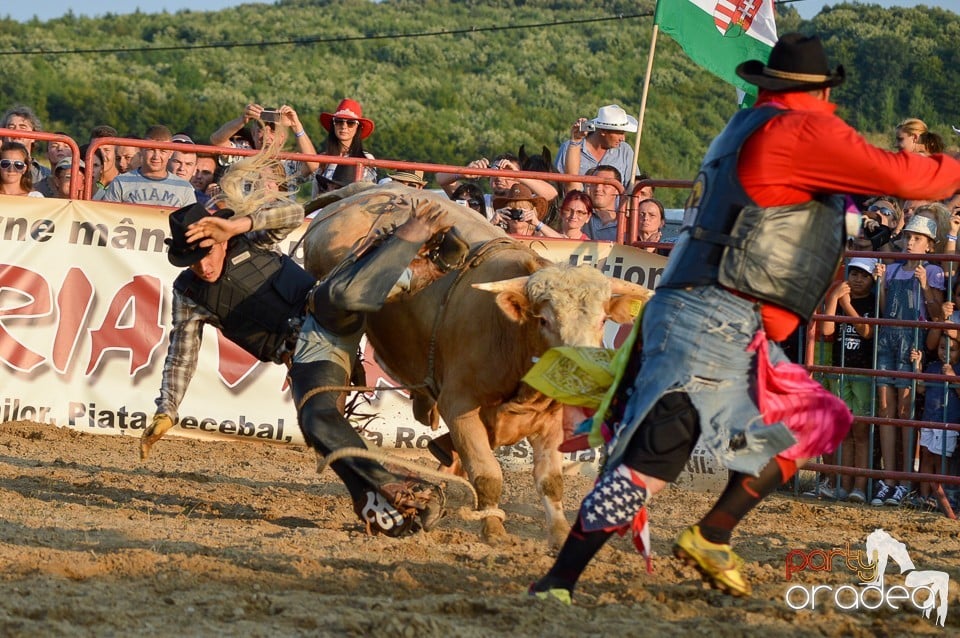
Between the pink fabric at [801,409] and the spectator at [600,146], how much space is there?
6157 millimetres

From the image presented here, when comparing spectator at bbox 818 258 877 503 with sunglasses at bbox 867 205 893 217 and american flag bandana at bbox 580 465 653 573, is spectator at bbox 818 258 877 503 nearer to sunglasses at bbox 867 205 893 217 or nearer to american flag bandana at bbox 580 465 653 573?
sunglasses at bbox 867 205 893 217

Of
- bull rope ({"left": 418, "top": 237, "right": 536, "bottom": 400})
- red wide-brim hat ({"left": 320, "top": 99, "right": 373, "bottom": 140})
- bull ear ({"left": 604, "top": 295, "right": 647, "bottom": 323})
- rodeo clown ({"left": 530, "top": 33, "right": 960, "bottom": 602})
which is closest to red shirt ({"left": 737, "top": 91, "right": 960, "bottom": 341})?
rodeo clown ({"left": 530, "top": 33, "right": 960, "bottom": 602})

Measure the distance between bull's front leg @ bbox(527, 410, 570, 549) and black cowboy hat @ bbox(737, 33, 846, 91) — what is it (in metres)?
2.30

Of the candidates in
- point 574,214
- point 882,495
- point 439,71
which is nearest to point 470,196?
point 574,214

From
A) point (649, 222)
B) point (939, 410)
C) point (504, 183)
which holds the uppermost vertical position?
point (504, 183)

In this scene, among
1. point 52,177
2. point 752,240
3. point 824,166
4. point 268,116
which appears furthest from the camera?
point 52,177

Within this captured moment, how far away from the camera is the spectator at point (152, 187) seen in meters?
9.84

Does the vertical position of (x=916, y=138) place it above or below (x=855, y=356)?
above

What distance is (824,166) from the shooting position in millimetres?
4254

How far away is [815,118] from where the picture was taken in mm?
4297

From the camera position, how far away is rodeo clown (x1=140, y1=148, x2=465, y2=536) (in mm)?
6066

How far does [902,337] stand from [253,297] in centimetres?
430

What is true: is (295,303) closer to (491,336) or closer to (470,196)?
(491,336)

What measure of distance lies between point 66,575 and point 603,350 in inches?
83.4
